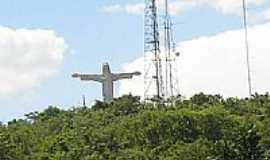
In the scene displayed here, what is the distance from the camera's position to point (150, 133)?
45469 millimetres

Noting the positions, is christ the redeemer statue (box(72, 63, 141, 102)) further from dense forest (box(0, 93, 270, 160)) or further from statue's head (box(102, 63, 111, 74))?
dense forest (box(0, 93, 270, 160))

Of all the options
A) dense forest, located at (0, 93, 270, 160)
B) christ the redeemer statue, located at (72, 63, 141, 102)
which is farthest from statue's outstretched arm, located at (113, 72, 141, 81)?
dense forest, located at (0, 93, 270, 160)

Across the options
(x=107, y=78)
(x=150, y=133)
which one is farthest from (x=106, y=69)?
(x=150, y=133)

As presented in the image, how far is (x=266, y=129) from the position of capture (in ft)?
128

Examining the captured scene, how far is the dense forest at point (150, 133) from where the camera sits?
137 feet

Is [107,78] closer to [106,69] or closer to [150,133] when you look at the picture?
[106,69]

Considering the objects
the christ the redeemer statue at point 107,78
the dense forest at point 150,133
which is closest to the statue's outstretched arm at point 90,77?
the christ the redeemer statue at point 107,78

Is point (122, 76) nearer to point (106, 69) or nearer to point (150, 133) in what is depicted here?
point (106, 69)

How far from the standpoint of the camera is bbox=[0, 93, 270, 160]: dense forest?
41750mm

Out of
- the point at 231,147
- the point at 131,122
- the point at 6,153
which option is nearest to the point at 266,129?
the point at 231,147

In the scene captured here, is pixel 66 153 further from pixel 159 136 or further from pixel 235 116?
pixel 235 116

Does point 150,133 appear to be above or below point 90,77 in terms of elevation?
below

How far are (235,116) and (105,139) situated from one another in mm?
6416

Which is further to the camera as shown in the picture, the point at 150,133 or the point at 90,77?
the point at 90,77
